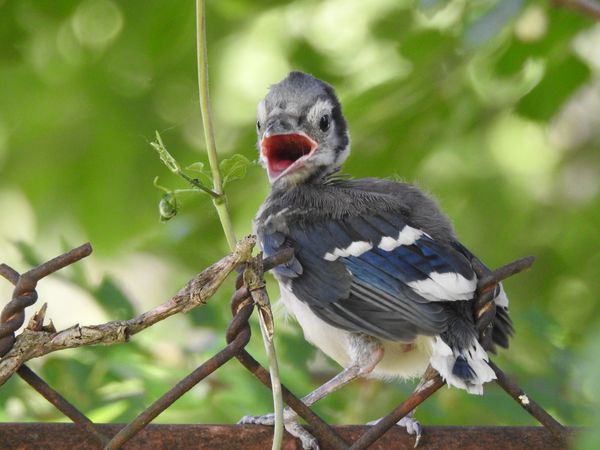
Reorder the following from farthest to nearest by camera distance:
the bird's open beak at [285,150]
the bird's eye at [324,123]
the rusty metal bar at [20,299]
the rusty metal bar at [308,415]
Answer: the bird's eye at [324,123]
the bird's open beak at [285,150]
the rusty metal bar at [308,415]
the rusty metal bar at [20,299]

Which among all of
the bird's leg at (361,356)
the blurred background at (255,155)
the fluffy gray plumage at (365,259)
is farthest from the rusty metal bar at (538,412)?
the blurred background at (255,155)

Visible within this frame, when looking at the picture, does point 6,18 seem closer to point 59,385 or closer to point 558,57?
point 59,385

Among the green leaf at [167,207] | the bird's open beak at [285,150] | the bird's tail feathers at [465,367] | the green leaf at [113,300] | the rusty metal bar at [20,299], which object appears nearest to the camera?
the rusty metal bar at [20,299]

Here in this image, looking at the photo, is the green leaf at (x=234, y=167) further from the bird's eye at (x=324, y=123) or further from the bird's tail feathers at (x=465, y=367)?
the bird's eye at (x=324, y=123)

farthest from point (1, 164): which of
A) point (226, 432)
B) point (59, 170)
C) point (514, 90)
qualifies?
point (226, 432)

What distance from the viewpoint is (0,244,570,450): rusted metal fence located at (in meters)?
1.16

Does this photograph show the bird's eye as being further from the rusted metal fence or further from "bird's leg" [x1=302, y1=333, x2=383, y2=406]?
the rusted metal fence

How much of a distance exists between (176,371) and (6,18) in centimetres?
85

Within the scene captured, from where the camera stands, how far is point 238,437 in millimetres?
1229

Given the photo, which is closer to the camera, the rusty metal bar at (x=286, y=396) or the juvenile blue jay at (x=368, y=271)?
the rusty metal bar at (x=286, y=396)

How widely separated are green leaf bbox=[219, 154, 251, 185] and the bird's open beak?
0.61 m

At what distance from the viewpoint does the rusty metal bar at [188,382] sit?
3.88 feet

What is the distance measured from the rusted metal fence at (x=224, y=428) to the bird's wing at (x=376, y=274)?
34cm

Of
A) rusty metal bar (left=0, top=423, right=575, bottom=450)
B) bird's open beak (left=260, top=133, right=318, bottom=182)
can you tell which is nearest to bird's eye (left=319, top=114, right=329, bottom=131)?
bird's open beak (left=260, top=133, right=318, bottom=182)
